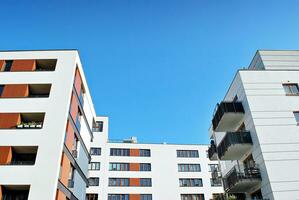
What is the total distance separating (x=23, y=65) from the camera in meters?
27.0

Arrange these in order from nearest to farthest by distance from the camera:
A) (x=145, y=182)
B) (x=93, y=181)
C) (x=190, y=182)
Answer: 1. (x=93, y=181)
2. (x=145, y=182)
3. (x=190, y=182)

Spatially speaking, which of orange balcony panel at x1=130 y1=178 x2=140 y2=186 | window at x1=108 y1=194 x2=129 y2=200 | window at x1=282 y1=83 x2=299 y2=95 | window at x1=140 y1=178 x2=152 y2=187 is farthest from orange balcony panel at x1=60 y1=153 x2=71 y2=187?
window at x1=140 y1=178 x2=152 y2=187

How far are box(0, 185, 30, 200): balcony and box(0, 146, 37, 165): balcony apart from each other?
1.88 metres

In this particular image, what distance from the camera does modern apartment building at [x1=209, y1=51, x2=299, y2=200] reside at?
19266mm

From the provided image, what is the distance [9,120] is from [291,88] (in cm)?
2410

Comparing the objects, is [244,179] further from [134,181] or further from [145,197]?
[134,181]

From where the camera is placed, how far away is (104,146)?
52438 mm

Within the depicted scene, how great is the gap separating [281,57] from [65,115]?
20854 mm

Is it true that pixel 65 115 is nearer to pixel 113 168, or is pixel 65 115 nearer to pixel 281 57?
pixel 281 57

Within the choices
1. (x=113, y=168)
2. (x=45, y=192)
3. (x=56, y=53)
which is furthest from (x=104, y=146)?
(x=45, y=192)

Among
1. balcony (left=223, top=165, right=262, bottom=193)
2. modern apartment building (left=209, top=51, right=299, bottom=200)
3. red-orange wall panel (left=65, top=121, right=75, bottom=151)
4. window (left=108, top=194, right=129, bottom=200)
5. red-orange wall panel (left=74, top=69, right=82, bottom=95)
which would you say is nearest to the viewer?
modern apartment building (left=209, top=51, right=299, bottom=200)

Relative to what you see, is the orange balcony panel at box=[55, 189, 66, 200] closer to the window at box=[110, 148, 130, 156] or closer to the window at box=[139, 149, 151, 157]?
the window at box=[110, 148, 130, 156]

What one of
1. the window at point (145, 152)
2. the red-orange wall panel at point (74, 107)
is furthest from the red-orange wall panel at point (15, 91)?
the window at point (145, 152)

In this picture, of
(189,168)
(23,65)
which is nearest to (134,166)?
(189,168)
